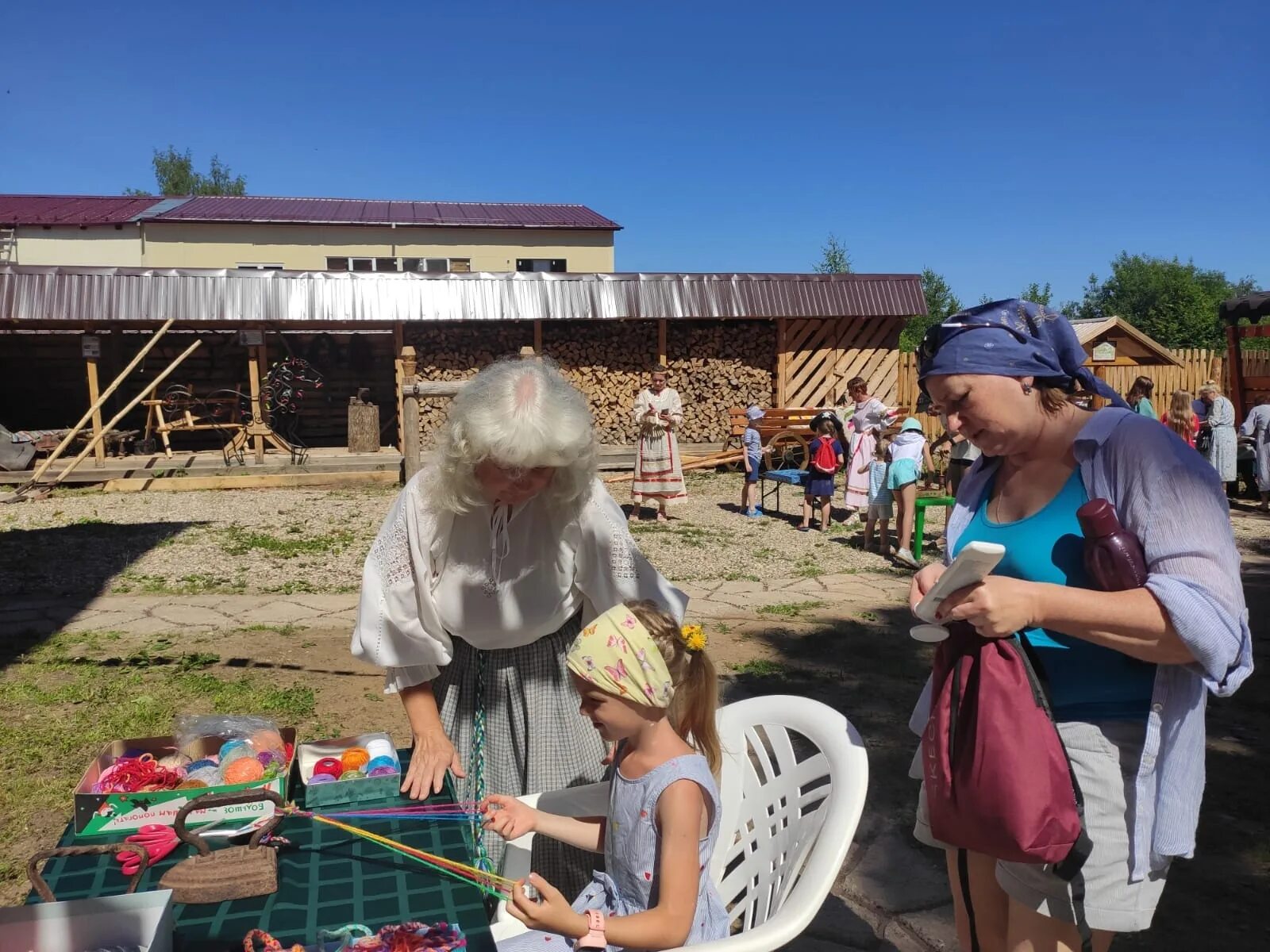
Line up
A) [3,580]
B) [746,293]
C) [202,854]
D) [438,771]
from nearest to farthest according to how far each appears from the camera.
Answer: [202,854] → [438,771] → [3,580] → [746,293]

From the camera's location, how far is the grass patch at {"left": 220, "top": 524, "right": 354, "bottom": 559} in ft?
28.7

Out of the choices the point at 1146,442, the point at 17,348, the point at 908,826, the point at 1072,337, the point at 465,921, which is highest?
the point at 17,348

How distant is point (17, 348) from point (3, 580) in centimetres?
1104

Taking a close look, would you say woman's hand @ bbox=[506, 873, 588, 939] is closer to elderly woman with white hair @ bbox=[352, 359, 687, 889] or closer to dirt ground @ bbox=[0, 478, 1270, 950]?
elderly woman with white hair @ bbox=[352, 359, 687, 889]

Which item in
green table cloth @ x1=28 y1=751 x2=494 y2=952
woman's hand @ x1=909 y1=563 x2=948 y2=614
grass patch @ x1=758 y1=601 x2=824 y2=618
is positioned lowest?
grass patch @ x1=758 y1=601 x2=824 y2=618

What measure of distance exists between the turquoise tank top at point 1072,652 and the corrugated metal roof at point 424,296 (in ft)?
43.8

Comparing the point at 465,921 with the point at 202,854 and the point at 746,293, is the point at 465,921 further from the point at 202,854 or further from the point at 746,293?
the point at 746,293

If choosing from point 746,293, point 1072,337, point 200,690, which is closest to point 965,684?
point 1072,337

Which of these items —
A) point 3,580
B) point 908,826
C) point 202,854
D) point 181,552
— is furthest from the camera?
point 181,552

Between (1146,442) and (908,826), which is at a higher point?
(1146,442)

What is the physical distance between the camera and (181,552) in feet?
28.2

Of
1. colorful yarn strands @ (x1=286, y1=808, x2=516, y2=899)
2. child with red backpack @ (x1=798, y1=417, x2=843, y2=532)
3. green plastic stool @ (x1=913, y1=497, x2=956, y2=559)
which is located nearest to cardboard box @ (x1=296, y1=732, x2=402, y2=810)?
colorful yarn strands @ (x1=286, y1=808, x2=516, y2=899)

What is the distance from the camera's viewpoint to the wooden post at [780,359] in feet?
51.3

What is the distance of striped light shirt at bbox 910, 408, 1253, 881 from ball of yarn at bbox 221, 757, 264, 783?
1.59 meters
